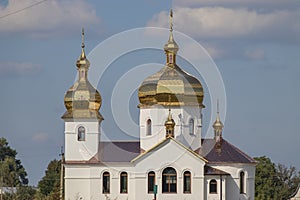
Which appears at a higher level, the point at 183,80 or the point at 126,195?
the point at 183,80

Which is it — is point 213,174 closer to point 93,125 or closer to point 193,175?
point 193,175

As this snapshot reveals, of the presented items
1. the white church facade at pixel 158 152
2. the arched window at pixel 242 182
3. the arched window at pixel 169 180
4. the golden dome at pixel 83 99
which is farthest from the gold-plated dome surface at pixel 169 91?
the arched window at pixel 242 182

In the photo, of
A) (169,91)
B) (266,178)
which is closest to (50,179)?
(266,178)

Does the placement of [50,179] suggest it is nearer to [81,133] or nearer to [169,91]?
[81,133]

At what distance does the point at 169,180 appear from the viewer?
196 feet

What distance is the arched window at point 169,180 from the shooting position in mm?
59531

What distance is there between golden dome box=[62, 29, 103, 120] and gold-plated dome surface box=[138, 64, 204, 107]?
2261 millimetres

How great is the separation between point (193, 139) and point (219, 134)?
1.66m

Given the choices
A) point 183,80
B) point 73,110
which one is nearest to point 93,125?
point 73,110

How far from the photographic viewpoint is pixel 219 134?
206 ft

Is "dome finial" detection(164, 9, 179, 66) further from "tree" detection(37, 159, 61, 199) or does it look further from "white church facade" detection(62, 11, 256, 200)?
"tree" detection(37, 159, 61, 199)

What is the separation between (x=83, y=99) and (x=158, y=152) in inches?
184

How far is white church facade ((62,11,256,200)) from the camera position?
196 ft

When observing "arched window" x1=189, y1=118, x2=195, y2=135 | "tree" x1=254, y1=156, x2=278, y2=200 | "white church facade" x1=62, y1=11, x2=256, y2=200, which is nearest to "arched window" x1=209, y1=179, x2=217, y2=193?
"white church facade" x1=62, y1=11, x2=256, y2=200
